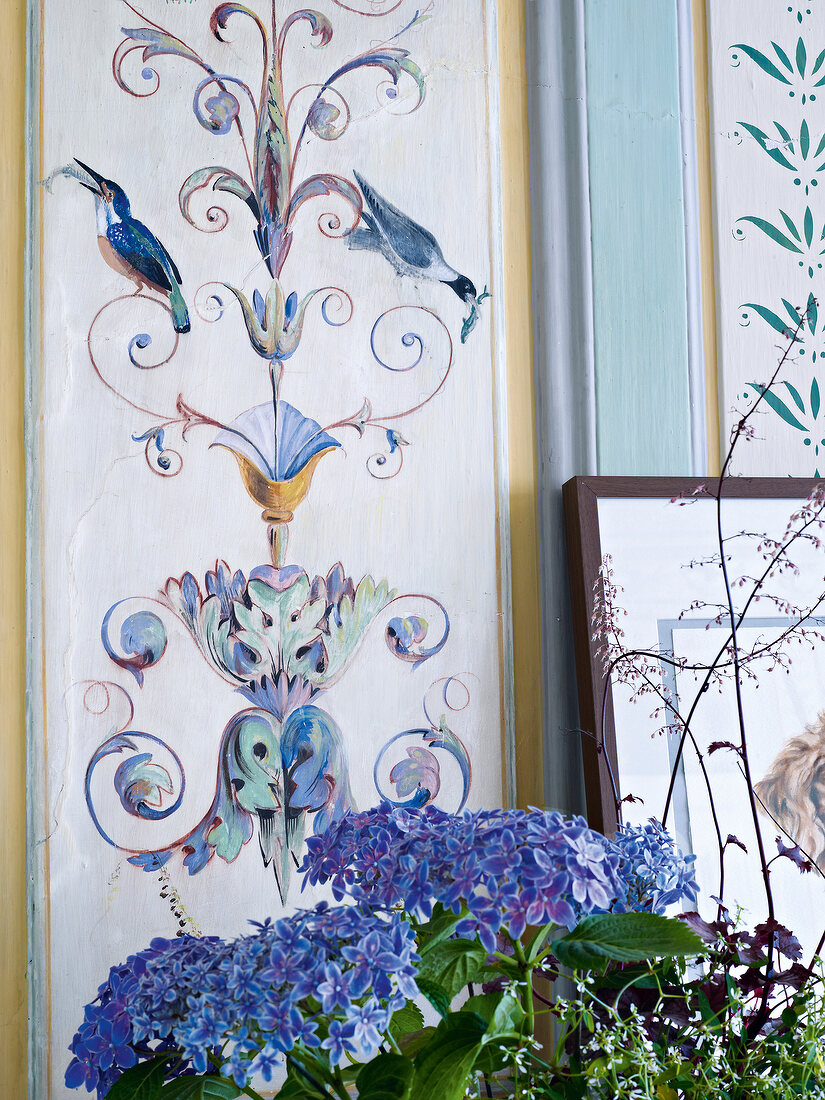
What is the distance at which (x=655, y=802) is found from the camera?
0.98m

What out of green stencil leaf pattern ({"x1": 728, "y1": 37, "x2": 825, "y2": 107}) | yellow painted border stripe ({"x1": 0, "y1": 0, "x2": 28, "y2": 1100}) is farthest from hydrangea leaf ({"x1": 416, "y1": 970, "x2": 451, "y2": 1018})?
green stencil leaf pattern ({"x1": 728, "y1": 37, "x2": 825, "y2": 107})

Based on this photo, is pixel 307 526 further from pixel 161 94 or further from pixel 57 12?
pixel 57 12

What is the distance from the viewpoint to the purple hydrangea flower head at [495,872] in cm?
52

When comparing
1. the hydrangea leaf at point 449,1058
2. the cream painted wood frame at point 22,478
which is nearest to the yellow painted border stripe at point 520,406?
the cream painted wood frame at point 22,478

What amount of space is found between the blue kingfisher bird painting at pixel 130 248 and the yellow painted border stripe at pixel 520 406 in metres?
0.41

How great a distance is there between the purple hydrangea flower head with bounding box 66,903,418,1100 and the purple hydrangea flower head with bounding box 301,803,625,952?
0.03 meters

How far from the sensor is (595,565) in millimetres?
1009

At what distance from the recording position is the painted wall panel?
1138 millimetres

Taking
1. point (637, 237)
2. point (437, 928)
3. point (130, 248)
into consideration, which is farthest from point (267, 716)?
point (637, 237)

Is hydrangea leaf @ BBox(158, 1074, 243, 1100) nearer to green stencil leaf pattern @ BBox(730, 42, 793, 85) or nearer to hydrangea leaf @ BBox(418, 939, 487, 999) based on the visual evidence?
hydrangea leaf @ BBox(418, 939, 487, 999)

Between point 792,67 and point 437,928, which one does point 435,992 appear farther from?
point 792,67

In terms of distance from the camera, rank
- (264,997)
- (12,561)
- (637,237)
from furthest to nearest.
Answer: (637,237), (12,561), (264,997)

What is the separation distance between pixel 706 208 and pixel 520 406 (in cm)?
38

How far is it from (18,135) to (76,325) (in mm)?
249
